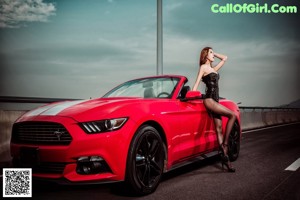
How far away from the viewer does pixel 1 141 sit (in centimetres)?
611

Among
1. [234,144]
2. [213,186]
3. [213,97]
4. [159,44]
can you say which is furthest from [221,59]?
[159,44]

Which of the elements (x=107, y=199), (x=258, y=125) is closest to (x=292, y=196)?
(x=107, y=199)

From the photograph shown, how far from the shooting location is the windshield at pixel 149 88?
5355 millimetres

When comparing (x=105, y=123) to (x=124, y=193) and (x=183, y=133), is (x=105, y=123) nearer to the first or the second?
(x=124, y=193)

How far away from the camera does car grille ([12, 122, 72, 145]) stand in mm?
3664

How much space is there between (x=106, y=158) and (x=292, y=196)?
2112mm

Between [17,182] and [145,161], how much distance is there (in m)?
1.45

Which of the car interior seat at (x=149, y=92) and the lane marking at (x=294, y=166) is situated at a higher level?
the car interior seat at (x=149, y=92)

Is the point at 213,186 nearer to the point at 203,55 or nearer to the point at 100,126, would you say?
the point at 100,126

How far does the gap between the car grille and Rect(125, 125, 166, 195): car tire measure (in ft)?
2.41

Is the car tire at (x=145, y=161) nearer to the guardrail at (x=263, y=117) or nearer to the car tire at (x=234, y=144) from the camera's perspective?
the car tire at (x=234, y=144)

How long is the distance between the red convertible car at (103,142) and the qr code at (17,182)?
9 centimetres

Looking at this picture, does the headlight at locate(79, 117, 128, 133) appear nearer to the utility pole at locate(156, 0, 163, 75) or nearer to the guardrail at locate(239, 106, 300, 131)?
the utility pole at locate(156, 0, 163, 75)

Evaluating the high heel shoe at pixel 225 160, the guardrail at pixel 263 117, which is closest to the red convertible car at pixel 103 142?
the high heel shoe at pixel 225 160
